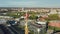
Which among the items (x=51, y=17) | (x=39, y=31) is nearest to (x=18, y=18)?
(x=51, y=17)

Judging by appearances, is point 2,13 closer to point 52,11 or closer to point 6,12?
point 6,12

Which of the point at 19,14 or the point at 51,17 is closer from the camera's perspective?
the point at 19,14

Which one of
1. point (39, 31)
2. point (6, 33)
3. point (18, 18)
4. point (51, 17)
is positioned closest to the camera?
point (6, 33)

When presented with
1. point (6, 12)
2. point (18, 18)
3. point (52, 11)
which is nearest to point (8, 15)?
point (6, 12)

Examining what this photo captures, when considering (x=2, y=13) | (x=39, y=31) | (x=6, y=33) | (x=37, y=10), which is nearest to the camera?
(x=6, y=33)

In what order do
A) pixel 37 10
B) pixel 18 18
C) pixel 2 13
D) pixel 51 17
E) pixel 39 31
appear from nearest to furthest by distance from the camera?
1. pixel 39 31
2. pixel 18 18
3. pixel 2 13
4. pixel 51 17
5. pixel 37 10

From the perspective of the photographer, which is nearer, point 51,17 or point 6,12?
point 6,12

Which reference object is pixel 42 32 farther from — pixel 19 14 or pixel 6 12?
pixel 6 12
